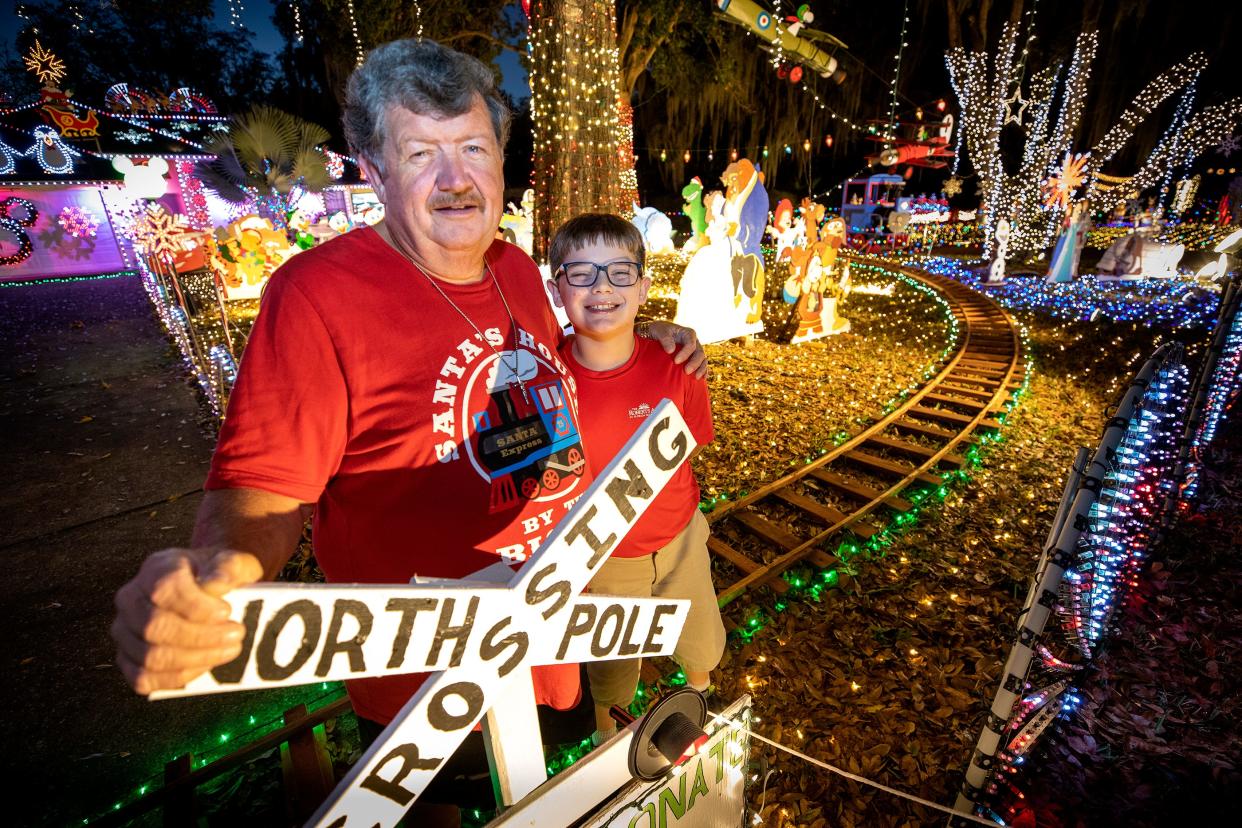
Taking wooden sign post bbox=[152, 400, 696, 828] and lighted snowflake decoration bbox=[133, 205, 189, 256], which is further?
lighted snowflake decoration bbox=[133, 205, 189, 256]

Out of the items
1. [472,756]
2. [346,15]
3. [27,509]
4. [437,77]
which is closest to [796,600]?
[472,756]

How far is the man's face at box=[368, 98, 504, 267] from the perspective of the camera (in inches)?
55.9

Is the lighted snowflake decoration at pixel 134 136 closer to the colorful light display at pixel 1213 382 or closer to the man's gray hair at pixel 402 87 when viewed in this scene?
the man's gray hair at pixel 402 87

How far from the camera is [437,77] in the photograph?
54.9 inches

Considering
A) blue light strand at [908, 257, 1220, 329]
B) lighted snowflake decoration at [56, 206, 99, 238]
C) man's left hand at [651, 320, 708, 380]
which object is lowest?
blue light strand at [908, 257, 1220, 329]

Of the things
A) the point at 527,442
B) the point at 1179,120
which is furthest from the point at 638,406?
the point at 1179,120

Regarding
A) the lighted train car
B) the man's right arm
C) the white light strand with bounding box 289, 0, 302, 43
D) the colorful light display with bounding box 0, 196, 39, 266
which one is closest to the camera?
the man's right arm

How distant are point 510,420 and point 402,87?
90 centimetres

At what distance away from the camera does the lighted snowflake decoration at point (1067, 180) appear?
17641 mm

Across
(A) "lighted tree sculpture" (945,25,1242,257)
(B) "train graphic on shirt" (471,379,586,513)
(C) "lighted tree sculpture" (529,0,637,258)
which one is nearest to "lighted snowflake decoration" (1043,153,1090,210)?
(A) "lighted tree sculpture" (945,25,1242,257)

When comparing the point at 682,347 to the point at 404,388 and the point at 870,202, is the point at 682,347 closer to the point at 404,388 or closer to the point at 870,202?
the point at 404,388

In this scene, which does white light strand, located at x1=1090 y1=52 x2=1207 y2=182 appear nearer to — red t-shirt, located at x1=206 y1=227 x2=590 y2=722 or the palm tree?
red t-shirt, located at x1=206 y1=227 x2=590 y2=722

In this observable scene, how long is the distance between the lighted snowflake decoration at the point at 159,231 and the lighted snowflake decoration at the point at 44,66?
37.1 feet

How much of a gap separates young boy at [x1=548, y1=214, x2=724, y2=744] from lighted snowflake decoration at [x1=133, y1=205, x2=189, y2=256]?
1479cm
